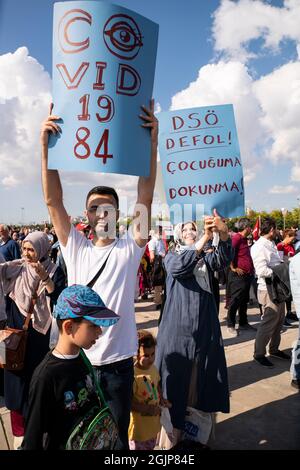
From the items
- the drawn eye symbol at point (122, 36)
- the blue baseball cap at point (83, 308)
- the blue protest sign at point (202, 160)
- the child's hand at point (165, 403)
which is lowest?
the child's hand at point (165, 403)

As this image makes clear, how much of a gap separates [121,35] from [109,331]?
5.26ft

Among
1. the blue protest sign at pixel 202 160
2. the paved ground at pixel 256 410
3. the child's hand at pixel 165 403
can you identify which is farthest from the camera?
the blue protest sign at pixel 202 160

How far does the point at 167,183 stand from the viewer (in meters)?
Result: 3.02

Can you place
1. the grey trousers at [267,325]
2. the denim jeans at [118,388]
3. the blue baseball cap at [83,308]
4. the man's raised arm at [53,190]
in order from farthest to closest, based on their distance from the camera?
the grey trousers at [267,325]
the man's raised arm at [53,190]
the denim jeans at [118,388]
the blue baseball cap at [83,308]

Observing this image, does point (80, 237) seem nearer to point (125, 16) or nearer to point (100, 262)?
point (100, 262)

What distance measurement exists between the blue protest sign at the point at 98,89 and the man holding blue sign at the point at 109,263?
0.09 metres

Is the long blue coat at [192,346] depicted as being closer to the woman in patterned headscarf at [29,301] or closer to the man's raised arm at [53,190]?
the woman in patterned headscarf at [29,301]

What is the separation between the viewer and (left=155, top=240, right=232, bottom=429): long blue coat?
264cm

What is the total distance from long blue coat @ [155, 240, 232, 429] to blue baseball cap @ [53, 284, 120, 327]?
1173mm

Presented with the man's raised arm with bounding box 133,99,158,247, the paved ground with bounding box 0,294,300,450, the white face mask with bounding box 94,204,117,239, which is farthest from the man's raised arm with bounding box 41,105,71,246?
the paved ground with bounding box 0,294,300,450

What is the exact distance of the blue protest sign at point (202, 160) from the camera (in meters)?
2.97

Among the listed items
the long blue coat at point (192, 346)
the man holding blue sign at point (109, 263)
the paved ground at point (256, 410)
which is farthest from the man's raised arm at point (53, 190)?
the paved ground at point (256, 410)
